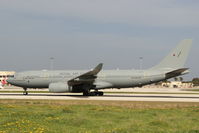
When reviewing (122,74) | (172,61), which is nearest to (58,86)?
(122,74)

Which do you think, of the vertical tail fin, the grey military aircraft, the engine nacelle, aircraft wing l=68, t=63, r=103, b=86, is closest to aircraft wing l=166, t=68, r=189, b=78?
the grey military aircraft

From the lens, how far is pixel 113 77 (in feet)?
138

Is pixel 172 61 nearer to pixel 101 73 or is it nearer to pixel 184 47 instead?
pixel 184 47

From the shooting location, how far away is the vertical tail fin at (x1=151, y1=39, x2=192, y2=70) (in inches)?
1628

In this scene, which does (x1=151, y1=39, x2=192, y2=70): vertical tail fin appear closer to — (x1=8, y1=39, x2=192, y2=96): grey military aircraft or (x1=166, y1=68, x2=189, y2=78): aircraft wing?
(x1=8, y1=39, x2=192, y2=96): grey military aircraft

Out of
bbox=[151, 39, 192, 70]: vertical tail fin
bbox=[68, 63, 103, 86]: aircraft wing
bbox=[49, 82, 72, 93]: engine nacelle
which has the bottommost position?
bbox=[49, 82, 72, 93]: engine nacelle

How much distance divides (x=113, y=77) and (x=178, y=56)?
30.9 ft

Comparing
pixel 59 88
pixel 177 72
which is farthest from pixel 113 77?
pixel 177 72

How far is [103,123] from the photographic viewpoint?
49.7 ft

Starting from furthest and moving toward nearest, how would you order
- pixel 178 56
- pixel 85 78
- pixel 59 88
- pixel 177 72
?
pixel 178 56
pixel 85 78
pixel 59 88
pixel 177 72

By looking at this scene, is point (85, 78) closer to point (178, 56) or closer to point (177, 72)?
point (177, 72)

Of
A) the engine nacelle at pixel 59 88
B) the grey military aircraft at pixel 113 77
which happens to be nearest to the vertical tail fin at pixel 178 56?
the grey military aircraft at pixel 113 77

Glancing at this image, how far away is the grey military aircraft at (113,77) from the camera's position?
40.2 m

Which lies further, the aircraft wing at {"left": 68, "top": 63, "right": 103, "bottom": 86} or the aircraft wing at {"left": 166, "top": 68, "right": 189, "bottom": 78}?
the aircraft wing at {"left": 68, "top": 63, "right": 103, "bottom": 86}
